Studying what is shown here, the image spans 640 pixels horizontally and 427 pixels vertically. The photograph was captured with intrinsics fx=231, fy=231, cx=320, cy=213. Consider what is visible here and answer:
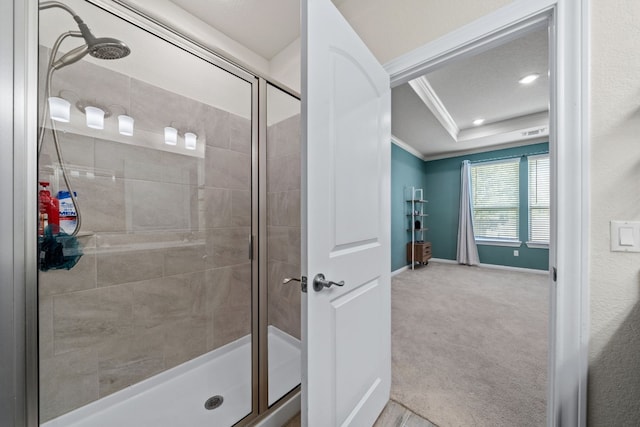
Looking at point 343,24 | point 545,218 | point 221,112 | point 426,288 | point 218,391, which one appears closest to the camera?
point 343,24

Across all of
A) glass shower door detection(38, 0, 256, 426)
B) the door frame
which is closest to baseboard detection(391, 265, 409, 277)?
glass shower door detection(38, 0, 256, 426)

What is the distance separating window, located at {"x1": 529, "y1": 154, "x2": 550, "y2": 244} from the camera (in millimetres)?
4281

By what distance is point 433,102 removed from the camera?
3225 mm

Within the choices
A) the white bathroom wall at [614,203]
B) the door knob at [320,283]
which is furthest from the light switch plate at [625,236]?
the door knob at [320,283]

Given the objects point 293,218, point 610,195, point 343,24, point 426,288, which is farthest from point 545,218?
point 343,24

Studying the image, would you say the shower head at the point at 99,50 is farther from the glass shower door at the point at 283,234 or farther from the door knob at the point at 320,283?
the door knob at the point at 320,283

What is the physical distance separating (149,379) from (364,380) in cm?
137

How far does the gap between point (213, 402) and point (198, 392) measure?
165mm

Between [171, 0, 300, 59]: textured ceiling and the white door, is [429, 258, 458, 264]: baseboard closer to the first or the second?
the white door

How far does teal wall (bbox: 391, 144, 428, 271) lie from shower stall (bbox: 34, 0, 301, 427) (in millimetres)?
3041

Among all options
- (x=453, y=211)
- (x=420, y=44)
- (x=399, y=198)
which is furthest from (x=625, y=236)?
(x=453, y=211)

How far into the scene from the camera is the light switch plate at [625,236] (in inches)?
32.5

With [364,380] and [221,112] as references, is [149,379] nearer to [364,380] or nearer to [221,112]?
[364,380]

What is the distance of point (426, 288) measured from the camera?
3.61 m
